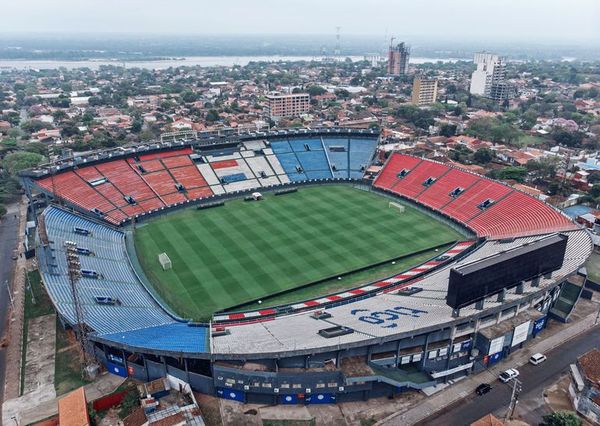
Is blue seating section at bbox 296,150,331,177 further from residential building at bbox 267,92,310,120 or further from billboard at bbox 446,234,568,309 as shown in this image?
residential building at bbox 267,92,310,120

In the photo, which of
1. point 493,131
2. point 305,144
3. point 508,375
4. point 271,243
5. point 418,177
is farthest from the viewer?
point 493,131

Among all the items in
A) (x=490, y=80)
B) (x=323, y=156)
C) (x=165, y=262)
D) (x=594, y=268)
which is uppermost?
(x=490, y=80)

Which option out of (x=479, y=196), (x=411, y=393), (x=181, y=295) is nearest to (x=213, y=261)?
(x=181, y=295)

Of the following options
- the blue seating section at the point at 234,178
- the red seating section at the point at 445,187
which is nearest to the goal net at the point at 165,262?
the blue seating section at the point at 234,178

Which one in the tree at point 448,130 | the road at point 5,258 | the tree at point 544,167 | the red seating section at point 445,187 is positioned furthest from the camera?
the tree at point 448,130

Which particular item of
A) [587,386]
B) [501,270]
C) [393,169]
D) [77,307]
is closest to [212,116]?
[393,169]

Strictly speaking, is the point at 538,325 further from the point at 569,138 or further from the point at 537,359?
the point at 569,138

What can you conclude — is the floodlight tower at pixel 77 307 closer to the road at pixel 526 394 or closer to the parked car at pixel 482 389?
the road at pixel 526 394

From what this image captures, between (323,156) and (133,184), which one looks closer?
(133,184)
